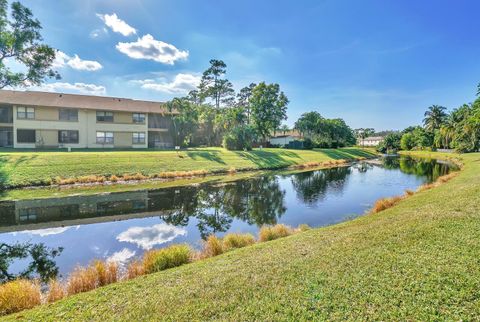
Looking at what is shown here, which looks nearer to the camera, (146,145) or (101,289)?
(101,289)

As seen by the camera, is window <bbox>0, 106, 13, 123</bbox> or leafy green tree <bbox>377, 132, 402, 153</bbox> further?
leafy green tree <bbox>377, 132, 402, 153</bbox>

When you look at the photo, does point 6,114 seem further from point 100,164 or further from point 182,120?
point 182,120

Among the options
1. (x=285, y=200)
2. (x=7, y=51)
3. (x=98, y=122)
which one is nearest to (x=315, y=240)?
(x=285, y=200)

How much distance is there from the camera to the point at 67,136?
34.6 m

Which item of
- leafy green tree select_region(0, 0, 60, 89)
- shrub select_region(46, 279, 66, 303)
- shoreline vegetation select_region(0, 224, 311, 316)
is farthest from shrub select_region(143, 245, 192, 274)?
Result: leafy green tree select_region(0, 0, 60, 89)

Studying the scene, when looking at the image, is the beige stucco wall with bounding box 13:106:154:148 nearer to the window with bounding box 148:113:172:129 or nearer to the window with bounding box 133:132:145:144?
the window with bounding box 133:132:145:144

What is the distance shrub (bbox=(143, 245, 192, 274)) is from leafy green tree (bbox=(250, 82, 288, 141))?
4857 cm

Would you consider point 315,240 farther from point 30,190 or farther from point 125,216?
point 30,190

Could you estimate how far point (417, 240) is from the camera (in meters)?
6.49

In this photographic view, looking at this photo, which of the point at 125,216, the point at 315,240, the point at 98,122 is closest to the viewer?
the point at 315,240

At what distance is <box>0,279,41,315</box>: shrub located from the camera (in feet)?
17.5

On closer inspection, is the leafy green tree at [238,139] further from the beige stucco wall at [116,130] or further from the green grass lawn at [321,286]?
the green grass lawn at [321,286]

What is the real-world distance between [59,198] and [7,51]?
20029 mm

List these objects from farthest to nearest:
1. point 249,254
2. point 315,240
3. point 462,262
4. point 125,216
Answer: point 125,216, point 315,240, point 249,254, point 462,262
